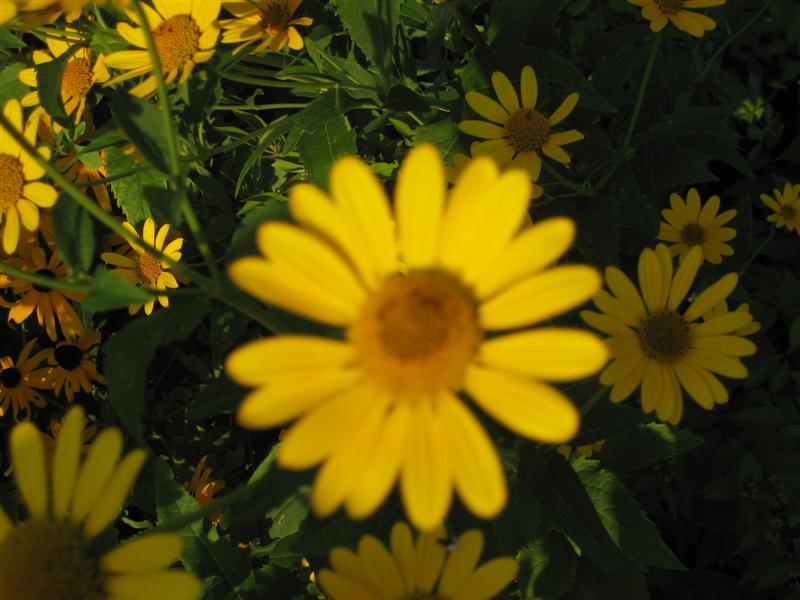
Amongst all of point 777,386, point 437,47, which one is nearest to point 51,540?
point 437,47

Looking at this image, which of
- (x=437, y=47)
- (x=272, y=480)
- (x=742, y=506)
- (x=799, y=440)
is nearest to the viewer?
(x=272, y=480)

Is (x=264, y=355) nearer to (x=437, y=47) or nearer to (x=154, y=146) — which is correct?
(x=154, y=146)

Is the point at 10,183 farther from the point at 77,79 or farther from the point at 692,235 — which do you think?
the point at 692,235

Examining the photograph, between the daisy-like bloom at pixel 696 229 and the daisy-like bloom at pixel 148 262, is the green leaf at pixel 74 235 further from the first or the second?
the daisy-like bloom at pixel 696 229

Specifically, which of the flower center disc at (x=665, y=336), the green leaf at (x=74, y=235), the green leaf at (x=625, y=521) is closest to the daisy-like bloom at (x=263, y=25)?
the green leaf at (x=74, y=235)

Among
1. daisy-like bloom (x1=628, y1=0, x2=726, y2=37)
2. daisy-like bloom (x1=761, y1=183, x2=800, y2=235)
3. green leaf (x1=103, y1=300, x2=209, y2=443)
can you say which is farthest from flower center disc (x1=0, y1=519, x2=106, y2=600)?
daisy-like bloom (x1=761, y1=183, x2=800, y2=235)

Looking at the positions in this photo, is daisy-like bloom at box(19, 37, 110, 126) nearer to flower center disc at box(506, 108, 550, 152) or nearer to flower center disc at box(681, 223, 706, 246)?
flower center disc at box(506, 108, 550, 152)
